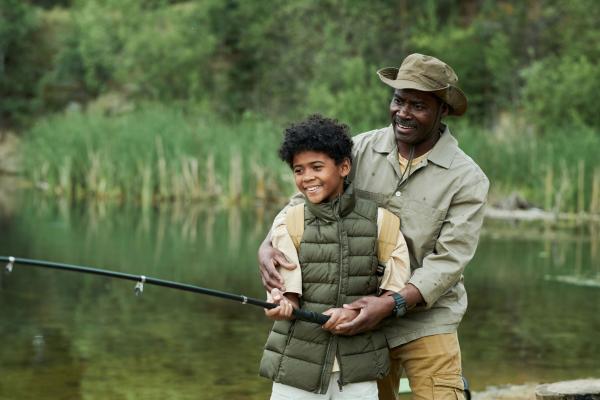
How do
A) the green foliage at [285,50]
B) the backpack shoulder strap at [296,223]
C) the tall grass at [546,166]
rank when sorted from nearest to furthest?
the backpack shoulder strap at [296,223]
the tall grass at [546,166]
the green foliage at [285,50]

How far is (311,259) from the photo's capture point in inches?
127

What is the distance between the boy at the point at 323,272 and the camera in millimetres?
3227

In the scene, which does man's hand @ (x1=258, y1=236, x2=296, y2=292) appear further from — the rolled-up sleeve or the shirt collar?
the shirt collar

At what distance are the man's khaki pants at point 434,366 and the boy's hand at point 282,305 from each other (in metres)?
0.48

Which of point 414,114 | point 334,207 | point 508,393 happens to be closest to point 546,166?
point 508,393

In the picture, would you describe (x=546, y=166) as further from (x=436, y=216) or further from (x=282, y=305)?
(x=282, y=305)

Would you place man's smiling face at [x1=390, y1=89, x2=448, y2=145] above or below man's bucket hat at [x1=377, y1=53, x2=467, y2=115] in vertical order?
below

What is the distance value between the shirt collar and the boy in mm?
307

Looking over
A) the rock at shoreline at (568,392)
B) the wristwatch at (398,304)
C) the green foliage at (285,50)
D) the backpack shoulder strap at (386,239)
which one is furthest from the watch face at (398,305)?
the green foliage at (285,50)

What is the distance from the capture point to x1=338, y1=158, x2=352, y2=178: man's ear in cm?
332

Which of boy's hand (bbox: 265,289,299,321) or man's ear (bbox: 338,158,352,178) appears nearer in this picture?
boy's hand (bbox: 265,289,299,321)

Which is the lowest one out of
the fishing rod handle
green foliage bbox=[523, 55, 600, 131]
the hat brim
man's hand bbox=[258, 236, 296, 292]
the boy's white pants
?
the boy's white pants

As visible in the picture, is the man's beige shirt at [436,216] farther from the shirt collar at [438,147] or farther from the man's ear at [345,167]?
the man's ear at [345,167]

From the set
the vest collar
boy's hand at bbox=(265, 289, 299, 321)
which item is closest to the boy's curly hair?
the vest collar
